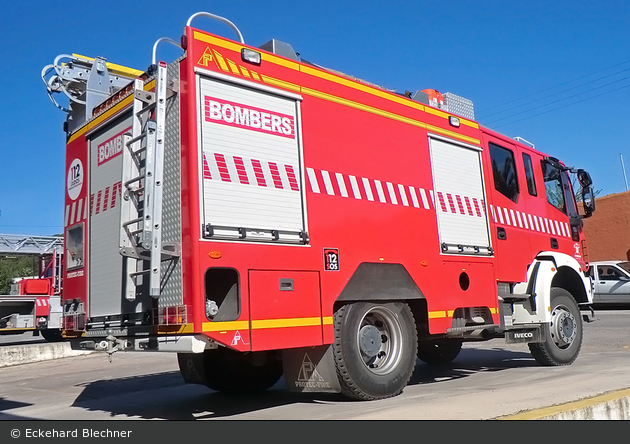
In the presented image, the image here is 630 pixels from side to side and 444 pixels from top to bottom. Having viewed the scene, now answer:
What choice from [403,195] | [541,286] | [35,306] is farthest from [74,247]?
[35,306]

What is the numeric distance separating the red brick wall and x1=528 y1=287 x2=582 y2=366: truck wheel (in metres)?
20.7

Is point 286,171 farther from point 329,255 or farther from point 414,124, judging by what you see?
point 414,124

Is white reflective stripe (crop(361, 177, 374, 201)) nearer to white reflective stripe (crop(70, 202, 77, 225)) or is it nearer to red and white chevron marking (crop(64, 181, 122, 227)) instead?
red and white chevron marking (crop(64, 181, 122, 227))

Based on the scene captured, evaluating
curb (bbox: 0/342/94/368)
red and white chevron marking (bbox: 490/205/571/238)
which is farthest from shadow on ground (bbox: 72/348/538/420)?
curb (bbox: 0/342/94/368)

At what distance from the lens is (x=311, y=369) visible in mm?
5816

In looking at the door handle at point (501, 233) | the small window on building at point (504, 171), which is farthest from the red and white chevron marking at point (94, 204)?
the small window on building at point (504, 171)

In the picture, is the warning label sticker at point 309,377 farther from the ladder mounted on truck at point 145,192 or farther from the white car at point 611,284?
the white car at point 611,284

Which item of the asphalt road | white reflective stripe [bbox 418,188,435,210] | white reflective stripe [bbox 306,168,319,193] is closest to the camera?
the asphalt road

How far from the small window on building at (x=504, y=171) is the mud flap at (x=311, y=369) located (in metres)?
4.11

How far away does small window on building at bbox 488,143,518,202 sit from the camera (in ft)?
28.1

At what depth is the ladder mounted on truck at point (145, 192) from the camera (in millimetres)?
4938

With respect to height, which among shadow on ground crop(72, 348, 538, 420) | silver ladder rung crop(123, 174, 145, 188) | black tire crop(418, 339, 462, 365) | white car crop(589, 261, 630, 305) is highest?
silver ladder rung crop(123, 174, 145, 188)

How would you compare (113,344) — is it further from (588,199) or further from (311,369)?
(588,199)
